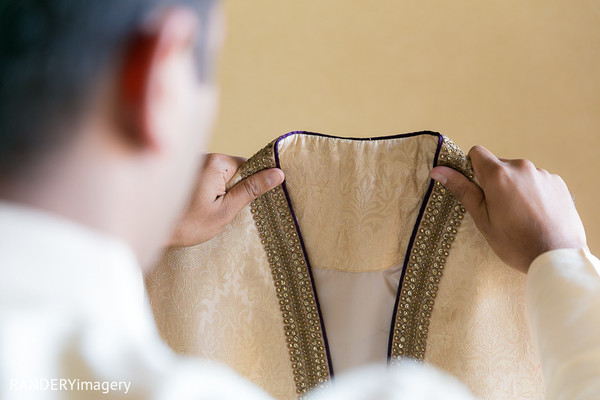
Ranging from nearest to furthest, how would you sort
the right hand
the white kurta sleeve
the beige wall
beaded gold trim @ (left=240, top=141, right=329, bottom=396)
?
1. the white kurta sleeve
2. the right hand
3. beaded gold trim @ (left=240, top=141, right=329, bottom=396)
4. the beige wall

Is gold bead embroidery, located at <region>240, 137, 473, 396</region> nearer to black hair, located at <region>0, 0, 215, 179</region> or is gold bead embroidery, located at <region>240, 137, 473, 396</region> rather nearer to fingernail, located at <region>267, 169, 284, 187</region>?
fingernail, located at <region>267, 169, 284, 187</region>

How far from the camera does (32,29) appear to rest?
33 centimetres

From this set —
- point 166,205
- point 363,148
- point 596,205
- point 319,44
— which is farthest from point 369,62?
point 166,205

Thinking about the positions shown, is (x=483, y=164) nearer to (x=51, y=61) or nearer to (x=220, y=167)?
(x=220, y=167)

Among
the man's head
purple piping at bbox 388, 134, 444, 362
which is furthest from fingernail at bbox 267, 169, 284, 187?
the man's head

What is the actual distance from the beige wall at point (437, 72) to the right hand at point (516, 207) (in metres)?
1.07

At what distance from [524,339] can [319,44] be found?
1.27 m

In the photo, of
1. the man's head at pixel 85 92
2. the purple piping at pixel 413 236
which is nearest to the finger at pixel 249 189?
the purple piping at pixel 413 236

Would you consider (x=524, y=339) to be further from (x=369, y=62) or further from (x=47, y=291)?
(x=369, y=62)

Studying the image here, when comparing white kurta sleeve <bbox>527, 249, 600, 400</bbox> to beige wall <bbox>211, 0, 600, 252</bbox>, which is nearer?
white kurta sleeve <bbox>527, 249, 600, 400</bbox>

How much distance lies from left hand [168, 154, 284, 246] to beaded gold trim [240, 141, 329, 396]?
21 mm

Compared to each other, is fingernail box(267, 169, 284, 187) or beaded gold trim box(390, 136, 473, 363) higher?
fingernail box(267, 169, 284, 187)

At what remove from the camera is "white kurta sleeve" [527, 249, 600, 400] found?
65cm

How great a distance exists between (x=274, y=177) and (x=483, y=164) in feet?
0.90
